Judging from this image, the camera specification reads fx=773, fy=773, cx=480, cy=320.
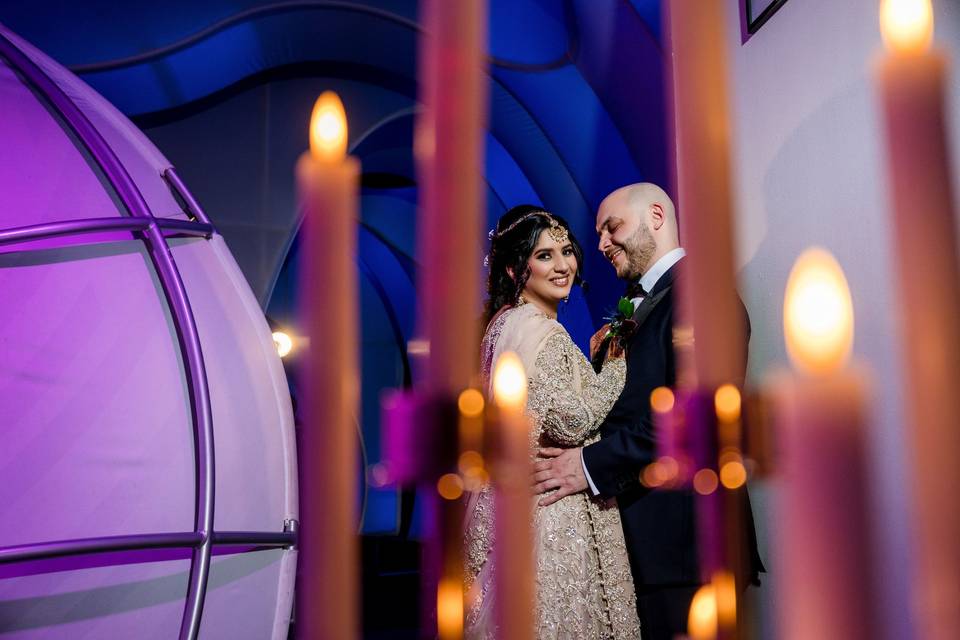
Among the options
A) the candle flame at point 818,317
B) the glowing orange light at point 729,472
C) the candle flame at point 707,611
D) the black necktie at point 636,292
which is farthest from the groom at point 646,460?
the candle flame at point 818,317

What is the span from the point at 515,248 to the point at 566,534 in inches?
41.0

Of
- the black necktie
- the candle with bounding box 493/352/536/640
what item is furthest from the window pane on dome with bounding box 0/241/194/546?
the black necktie

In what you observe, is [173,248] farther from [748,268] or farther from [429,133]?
[748,268]

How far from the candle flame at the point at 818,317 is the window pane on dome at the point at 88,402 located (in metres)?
0.95

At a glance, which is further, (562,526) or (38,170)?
(562,526)

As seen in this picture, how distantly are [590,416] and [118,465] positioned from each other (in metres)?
1.72

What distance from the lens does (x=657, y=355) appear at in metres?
2.42

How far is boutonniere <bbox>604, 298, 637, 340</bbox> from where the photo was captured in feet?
8.36

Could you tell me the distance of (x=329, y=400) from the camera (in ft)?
1.37

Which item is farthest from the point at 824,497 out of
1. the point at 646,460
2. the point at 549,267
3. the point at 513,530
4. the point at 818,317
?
the point at 549,267

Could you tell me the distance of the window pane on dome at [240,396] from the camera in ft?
3.93

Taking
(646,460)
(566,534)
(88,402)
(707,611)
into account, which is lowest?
→ (566,534)

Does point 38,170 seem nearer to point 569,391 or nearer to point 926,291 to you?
point 926,291

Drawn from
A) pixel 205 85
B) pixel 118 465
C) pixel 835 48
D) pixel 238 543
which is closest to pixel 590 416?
pixel 835 48
